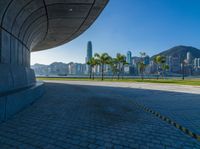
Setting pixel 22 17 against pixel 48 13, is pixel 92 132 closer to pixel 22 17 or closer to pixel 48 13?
pixel 22 17

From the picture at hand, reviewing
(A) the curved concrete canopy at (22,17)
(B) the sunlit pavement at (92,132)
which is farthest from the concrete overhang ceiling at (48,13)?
(B) the sunlit pavement at (92,132)

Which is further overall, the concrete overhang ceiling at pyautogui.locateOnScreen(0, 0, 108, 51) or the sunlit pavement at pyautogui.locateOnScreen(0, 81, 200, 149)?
the concrete overhang ceiling at pyautogui.locateOnScreen(0, 0, 108, 51)

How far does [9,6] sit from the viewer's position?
8117 mm

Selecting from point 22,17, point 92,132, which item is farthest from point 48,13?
point 92,132

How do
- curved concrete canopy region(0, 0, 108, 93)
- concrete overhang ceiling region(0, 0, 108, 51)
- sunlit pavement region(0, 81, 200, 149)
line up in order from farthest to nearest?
concrete overhang ceiling region(0, 0, 108, 51), curved concrete canopy region(0, 0, 108, 93), sunlit pavement region(0, 81, 200, 149)

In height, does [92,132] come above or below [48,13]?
below

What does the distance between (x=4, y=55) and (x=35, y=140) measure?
674 cm

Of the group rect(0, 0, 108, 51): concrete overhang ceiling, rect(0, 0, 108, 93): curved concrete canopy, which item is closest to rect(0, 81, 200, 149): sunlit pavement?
rect(0, 0, 108, 93): curved concrete canopy

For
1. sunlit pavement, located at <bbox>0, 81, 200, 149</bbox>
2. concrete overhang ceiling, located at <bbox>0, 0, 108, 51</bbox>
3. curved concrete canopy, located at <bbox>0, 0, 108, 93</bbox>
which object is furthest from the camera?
concrete overhang ceiling, located at <bbox>0, 0, 108, 51</bbox>

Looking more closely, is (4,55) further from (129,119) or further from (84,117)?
(129,119)

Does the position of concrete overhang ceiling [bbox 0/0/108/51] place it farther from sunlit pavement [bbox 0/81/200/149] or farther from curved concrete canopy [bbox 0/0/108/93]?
sunlit pavement [bbox 0/81/200/149]

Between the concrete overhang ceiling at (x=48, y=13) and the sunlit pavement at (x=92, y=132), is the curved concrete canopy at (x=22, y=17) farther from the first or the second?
the sunlit pavement at (x=92, y=132)

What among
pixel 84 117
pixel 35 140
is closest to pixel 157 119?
pixel 84 117

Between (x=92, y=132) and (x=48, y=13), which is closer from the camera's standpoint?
(x=92, y=132)
